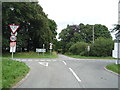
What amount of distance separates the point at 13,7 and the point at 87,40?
162 ft

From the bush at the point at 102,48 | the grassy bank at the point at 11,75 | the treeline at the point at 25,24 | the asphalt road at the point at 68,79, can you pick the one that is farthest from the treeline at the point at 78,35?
the grassy bank at the point at 11,75

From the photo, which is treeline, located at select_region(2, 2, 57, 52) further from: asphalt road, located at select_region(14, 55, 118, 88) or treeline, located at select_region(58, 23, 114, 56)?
asphalt road, located at select_region(14, 55, 118, 88)

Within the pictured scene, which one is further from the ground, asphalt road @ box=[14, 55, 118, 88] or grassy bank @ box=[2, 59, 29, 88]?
grassy bank @ box=[2, 59, 29, 88]

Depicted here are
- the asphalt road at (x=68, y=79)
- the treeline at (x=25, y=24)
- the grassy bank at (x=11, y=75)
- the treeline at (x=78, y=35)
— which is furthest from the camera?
the treeline at (x=78, y=35)

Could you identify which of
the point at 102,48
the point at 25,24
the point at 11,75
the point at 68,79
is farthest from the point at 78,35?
the point at 11,75

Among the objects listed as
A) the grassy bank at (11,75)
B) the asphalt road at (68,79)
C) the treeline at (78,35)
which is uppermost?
the treeline at (78,35)

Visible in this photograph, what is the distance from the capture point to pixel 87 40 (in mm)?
75625

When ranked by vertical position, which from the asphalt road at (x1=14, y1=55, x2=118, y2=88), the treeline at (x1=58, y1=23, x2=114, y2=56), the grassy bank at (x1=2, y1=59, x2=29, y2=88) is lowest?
the asphalt road at (x1=14, y1=55, x2=118, y2=88)

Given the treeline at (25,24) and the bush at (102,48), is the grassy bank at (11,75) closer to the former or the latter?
the treeline at (25,24)

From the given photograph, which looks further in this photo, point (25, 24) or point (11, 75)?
point (25, 24)

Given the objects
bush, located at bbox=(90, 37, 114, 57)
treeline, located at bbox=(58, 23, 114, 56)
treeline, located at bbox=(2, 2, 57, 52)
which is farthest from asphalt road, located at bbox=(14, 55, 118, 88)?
treeline, located at bbox=(58, 23, 114, 56)

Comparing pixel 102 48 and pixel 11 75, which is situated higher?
pixel 102 48

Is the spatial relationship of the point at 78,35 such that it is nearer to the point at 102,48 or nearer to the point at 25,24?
the point at 102,48

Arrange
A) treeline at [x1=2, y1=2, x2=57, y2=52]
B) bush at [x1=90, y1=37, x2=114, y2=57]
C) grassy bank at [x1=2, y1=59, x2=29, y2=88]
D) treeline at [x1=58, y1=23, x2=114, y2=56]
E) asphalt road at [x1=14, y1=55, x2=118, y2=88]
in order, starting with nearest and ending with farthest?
1. grassy bank at [x1=2, y1=59, x2=29, y2=88]
2. asphalt road at [x1=14, y1=55, x2=118, y2=88]
3. treeline at [x1=2, y1=2, x2=57, y2=52]
4. bush at [x1=90, y1=37, x2=114, y2=57]
5. treeline at [x1=58, y1=23, x2=114, y2=56]
